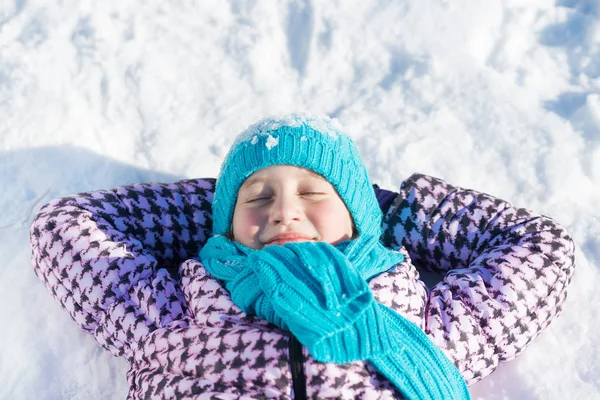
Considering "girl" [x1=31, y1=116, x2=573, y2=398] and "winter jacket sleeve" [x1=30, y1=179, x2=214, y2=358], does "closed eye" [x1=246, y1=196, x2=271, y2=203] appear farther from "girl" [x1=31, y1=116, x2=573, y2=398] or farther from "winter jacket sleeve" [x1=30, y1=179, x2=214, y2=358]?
"winter jacket sleeve" [x1=30, y1=179, x2=214, y2=358]

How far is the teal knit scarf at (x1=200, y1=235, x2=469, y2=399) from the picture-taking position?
1572mm

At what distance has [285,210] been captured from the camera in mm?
1819

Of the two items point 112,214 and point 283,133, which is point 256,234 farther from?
point 112,214

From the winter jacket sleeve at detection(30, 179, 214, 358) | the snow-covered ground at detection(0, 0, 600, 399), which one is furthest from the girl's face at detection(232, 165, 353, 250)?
the snow-covered ground at detection(0, 0, 600, 399)

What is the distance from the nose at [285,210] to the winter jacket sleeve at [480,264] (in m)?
0.44

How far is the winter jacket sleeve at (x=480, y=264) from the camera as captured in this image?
1.86m

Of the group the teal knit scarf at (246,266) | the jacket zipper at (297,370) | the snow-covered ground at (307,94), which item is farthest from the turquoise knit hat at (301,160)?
the jacket zipper at (297,370)

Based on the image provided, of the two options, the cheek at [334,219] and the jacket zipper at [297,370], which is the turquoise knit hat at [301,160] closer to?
the cheek at [334,219]

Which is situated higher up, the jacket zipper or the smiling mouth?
the smiling mouth

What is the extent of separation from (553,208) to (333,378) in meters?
1.17

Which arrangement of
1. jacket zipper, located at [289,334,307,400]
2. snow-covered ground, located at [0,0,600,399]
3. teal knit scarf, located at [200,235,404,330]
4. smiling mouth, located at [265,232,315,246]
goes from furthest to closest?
snow-covered ground, located at [0,0,600,399] → smiling mouth, located at [265,232,315,246] → teal knit scarf, located at [200,235,404,330] → jacket zipper, located at [289,334,307,400]

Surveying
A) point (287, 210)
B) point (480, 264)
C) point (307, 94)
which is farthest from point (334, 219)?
point (307, 94)

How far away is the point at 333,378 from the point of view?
1541mm

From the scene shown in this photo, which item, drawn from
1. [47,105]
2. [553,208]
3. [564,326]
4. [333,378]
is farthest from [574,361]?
[47,105]
